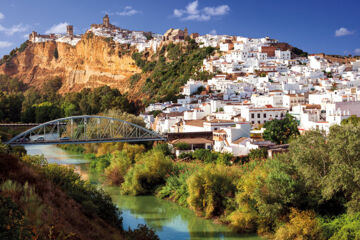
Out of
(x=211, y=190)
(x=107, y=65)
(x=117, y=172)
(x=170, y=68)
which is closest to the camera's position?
(x=211, y=190)

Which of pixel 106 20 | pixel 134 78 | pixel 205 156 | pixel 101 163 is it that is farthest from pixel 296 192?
pixel 106 20

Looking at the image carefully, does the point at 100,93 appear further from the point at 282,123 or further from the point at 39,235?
the point at 39,235

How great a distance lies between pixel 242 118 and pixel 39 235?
84.5 ft

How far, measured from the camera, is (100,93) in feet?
182

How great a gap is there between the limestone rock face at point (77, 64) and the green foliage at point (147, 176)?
1674 inches

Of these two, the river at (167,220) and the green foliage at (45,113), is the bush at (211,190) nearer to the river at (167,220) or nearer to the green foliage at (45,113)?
the river at (167,220)

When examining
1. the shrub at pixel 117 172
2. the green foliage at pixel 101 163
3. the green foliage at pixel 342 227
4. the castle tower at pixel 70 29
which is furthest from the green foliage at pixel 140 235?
the castle tower at pixel 70 29

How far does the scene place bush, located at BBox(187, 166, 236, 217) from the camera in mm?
16062

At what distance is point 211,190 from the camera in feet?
52.9

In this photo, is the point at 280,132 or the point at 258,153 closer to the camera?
the point at 258,153

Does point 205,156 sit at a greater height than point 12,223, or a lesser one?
lesser

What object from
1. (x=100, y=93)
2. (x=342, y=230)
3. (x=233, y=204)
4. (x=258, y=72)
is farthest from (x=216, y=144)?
(x=100, y=93)

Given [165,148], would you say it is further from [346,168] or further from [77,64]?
[77,64]

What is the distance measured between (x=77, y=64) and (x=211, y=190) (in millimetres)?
→ 66676
